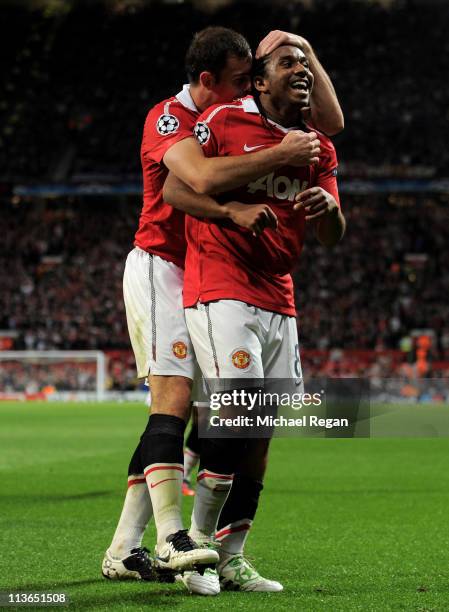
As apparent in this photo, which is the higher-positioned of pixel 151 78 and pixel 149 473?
pixel 151 78

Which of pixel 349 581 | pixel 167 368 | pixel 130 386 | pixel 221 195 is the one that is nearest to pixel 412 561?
pixel 349 581

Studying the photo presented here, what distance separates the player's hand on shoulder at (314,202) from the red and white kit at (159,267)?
534 millimetres

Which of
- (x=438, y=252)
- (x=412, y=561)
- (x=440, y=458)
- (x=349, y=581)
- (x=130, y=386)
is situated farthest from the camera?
(x=438, y=252)

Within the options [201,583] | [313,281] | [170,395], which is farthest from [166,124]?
[313,281]

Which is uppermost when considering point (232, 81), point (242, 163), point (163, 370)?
point (232, 81)

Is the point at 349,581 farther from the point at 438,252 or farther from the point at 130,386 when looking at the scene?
the point at 438,252

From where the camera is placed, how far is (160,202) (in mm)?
4289

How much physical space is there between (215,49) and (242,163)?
607 millimetres

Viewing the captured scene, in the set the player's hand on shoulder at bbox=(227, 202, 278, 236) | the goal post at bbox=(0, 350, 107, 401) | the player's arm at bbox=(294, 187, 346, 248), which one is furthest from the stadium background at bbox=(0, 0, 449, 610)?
the player's hand on shoulder at bbox=(227, 202, 278, 236)

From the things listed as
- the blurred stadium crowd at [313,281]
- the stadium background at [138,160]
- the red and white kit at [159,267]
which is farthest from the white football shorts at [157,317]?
the stadium background at [138,160]

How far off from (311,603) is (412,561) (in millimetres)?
1222

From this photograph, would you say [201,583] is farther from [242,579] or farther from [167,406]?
[167,406]

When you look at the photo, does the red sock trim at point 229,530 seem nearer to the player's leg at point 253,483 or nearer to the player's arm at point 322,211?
the player's leg at point 253,483

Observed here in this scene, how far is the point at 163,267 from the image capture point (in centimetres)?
427
